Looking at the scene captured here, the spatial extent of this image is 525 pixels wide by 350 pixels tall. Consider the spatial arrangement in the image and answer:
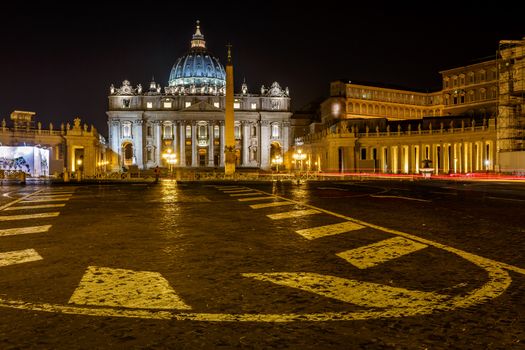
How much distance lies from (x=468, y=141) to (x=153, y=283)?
241ft

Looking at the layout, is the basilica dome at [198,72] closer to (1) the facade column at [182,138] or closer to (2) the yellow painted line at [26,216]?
(1) the facade column at [182,138]

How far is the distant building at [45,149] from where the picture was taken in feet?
207

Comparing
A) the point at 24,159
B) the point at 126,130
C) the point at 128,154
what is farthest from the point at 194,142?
the point at 24,159

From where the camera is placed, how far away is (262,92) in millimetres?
141875

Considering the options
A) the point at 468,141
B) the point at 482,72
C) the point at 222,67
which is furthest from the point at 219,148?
the point at 468,141

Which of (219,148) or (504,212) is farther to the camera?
(219,148)

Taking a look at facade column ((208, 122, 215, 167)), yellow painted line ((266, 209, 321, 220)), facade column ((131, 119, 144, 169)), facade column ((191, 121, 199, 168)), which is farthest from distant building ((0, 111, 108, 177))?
yellow painted line ((266, 209, 321, 220))

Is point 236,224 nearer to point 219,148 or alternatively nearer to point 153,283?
point 153,283

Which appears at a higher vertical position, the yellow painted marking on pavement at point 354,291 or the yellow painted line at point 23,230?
the yellow painted line at point 23,230

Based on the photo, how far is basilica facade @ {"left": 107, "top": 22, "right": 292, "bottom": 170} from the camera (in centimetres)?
13450

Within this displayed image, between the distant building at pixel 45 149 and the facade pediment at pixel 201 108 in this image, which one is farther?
the facade pediment at pixel 201 108

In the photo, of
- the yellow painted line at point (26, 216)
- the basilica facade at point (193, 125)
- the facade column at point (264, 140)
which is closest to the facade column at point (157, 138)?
the basilica facade at point (193, 125)

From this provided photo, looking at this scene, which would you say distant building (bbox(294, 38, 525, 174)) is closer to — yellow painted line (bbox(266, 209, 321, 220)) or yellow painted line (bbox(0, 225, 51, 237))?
yellow painted line (bbox(266, 209, 321, 220))

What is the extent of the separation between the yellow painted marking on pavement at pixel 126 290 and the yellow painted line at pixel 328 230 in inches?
171
